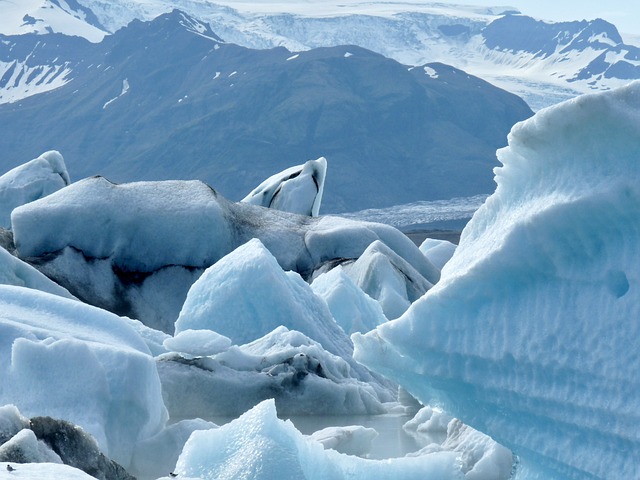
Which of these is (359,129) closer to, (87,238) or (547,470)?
(87,238)

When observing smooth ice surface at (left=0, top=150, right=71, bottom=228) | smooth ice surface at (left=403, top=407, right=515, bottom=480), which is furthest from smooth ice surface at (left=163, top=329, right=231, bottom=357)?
smooth ice surface at (left=0, top=150, right=71, bottom=228)

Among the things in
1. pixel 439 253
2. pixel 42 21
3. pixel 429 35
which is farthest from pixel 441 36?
pixel 439 253

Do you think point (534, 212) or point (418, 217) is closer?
point (534, 212)

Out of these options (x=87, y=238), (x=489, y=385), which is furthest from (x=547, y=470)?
(x=87, y=238)

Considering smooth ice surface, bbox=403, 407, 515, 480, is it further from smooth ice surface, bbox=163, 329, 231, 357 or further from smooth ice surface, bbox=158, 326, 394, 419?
smooth ice surface, bbox=158, 326, 394, 419

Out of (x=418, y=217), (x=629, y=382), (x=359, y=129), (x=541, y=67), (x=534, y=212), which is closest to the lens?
(x=629, y=382)

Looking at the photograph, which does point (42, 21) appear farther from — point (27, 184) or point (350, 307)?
point (350, 307)
